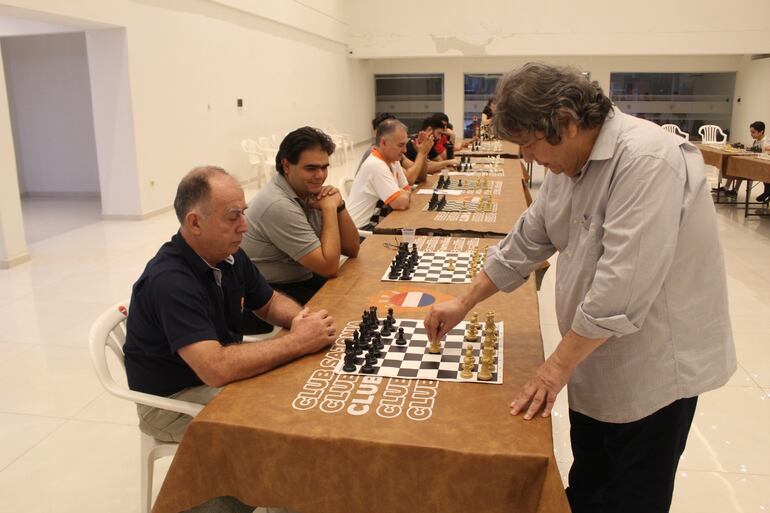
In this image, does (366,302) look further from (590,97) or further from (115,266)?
(115,266)

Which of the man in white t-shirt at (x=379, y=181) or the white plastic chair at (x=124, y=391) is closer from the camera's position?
the white plastic chair at (x=124, y=391)

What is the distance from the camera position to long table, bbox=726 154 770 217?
664cm

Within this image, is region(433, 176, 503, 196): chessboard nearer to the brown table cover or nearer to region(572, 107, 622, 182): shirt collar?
region(572, 107, 622, 182): shirt collar

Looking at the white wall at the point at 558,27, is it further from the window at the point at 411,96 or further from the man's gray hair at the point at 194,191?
the man's gray hair at the point at 194,191

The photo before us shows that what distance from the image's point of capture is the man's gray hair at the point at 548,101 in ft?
4.02

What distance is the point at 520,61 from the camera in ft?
51.4

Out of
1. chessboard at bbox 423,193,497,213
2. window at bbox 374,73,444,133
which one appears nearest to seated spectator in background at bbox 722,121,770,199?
chessboard at bbox 423,193,497,213

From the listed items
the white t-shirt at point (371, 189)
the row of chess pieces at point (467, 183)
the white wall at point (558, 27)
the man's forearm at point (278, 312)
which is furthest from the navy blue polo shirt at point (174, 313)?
the white wall at point (558, 27)

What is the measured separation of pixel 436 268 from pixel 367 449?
4.28 feet

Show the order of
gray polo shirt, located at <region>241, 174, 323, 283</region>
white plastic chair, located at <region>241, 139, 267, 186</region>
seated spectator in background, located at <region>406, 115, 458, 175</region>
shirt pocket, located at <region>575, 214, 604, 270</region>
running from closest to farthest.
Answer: shirt pocket, located at <region>575, 214, 604, 270</region> < gray polo shirt, located at <region>241, 174, 323, 283</region> < seated spectator in background, located at <region>406, 115, 458, 175</region> < white plastic chair, located at <region>241, 139, 267, 186</region>

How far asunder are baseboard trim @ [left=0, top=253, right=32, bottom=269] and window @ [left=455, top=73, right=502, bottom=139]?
528 inches

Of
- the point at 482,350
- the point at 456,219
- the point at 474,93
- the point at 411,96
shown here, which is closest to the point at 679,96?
the point at 474,93

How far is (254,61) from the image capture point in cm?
1022

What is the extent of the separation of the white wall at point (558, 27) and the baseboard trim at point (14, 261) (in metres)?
11.7
